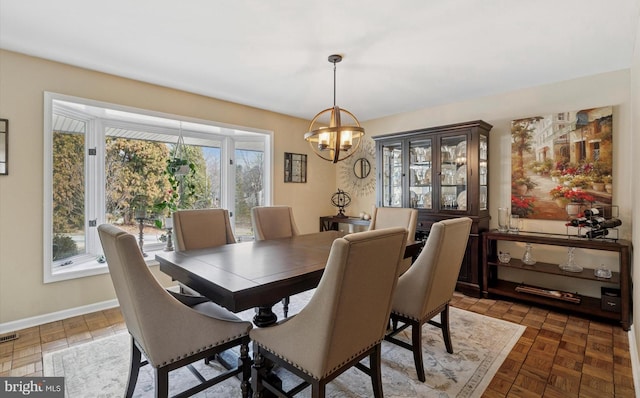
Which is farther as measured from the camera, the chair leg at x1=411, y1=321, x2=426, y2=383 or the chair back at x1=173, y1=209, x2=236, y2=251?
the chair back at x1=173, y1=209, x2=236, y2=251

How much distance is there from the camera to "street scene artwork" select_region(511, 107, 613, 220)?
2977 millimetres

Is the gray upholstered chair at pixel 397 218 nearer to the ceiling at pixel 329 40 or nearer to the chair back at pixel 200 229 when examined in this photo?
the ceiling at pixel 329 40

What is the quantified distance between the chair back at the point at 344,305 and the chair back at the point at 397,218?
153 cm

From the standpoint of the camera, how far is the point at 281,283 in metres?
1.59

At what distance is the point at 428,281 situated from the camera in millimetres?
1889

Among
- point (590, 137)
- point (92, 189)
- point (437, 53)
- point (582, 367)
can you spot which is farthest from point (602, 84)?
point (92, 189)

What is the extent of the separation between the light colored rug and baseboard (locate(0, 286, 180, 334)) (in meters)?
0.70

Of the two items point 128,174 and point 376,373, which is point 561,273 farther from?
point 128,174

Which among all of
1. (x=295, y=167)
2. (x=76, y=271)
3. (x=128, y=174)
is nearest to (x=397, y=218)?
(x=295, y=167)

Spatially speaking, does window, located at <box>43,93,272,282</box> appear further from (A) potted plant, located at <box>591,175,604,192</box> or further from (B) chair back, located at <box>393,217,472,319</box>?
(A) potted plant, located at <box>591,175,604,192</box>

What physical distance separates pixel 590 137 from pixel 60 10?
4.57m

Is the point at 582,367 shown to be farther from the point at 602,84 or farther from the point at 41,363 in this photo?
the point at 41,363

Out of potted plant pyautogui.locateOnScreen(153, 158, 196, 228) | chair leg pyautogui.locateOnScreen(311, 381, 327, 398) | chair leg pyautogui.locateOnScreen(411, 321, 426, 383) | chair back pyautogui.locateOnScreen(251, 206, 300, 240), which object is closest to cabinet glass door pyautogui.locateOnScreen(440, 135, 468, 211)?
chair back pyautogui.locateOnScreen(251, 206, 300, 240)

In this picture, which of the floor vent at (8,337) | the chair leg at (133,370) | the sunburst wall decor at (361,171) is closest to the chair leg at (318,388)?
the chair leg at (133,370)
